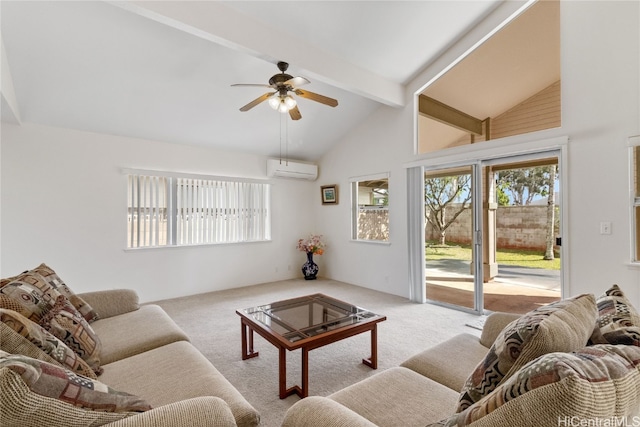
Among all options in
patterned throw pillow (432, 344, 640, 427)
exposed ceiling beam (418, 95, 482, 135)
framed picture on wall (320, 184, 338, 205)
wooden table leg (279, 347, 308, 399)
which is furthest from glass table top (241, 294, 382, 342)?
framed picture on wall (320, 184, 338, 205)

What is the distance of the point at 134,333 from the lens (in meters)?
2.00

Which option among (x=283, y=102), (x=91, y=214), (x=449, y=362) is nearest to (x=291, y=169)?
(x=283, y=102)

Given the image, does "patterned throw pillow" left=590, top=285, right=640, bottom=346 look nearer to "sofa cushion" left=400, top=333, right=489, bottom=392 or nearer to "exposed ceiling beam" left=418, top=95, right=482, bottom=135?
"sofa cushion" left=400, top=333, right=489, bottom=392

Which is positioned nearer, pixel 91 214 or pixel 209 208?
pixel 91 214

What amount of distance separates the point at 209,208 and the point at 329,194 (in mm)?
2316

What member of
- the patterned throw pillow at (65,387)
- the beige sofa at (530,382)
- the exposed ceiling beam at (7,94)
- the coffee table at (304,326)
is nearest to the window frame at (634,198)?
the beige sofa at (530,382)

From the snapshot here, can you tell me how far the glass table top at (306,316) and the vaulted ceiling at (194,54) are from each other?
2.54m

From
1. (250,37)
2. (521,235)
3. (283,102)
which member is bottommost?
(521,235)

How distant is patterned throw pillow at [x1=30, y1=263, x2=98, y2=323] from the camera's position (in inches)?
75.3

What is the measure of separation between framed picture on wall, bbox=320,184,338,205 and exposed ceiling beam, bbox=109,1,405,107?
85.0 inches

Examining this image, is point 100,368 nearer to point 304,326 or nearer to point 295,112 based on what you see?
point 304,326

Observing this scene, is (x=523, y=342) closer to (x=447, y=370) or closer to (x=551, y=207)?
(x=447, y=370)

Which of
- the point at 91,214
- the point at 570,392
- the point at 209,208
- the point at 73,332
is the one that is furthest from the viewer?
the point at 209,208

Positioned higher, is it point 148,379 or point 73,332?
point 73,332
